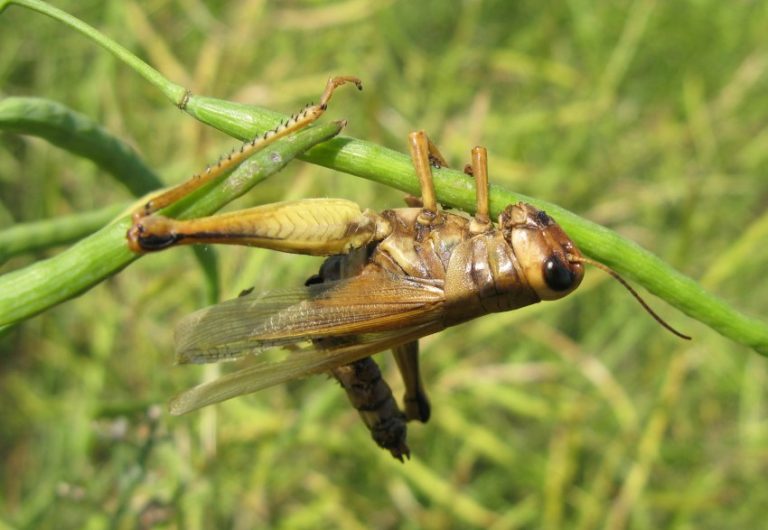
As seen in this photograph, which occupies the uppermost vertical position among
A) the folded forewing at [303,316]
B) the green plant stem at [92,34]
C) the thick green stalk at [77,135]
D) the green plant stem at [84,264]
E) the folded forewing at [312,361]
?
the thick green stalk at [77,135]

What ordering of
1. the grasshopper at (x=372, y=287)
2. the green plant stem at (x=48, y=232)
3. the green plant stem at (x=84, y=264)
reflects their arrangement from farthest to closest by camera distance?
the grasshopper at (x=372, y=287) → the green plant stem at (x=48, y=232) → the green plant stem at (x=84, y=264)

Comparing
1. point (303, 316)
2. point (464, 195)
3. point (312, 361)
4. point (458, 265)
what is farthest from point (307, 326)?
point (464, 195)

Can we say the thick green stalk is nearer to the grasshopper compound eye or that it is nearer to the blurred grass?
the grasshopper compound eye

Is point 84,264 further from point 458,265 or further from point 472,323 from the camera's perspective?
point 472,323

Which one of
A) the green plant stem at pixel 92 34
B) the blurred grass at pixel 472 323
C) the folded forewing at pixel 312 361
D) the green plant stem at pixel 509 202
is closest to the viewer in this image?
the green plant stem at pixel 92 34

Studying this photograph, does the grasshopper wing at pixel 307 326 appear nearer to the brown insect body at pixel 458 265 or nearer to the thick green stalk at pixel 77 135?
the brown insect body at pixel 458 265

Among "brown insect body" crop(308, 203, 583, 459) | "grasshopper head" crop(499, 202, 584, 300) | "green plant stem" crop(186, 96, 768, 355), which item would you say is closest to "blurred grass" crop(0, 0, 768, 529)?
"brown insect body" crop(308, 203, 583, 459)

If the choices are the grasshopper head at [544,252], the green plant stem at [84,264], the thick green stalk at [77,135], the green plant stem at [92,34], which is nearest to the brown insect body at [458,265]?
the grasshopper head at [544,252]
